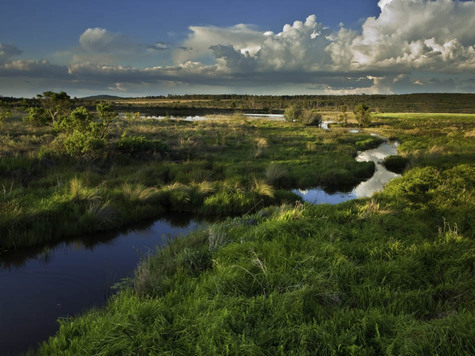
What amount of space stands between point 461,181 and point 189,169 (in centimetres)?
1319

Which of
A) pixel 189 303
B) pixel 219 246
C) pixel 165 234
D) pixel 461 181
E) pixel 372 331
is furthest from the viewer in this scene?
pixel 461 181

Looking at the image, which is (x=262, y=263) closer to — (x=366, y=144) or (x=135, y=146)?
(x=135, y=146)

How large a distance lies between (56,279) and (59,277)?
0.10 metres

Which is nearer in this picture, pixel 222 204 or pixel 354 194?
pixel 222 204

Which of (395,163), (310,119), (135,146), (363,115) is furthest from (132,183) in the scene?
(363,115)

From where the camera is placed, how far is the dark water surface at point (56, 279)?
17.3 feet

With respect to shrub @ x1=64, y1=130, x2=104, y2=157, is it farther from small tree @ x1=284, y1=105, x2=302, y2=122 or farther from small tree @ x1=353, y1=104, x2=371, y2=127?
small tree @ x1=353, y1=104, x2=371, y2=127

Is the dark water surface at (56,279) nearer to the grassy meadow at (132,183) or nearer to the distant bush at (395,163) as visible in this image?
the grassy meadow at (132,183)

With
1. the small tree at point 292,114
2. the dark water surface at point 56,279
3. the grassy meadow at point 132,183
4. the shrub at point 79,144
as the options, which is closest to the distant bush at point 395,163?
the grassy meadow at point 132,183

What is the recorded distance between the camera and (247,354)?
324cm

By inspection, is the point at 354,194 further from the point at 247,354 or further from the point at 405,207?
the point at 247,354

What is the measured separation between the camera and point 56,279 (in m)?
6.96

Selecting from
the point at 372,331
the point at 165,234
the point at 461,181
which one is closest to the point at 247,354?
the point at 372,331

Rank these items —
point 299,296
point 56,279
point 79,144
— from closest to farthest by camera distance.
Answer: point 299,296
point 56,279
point 79,144
